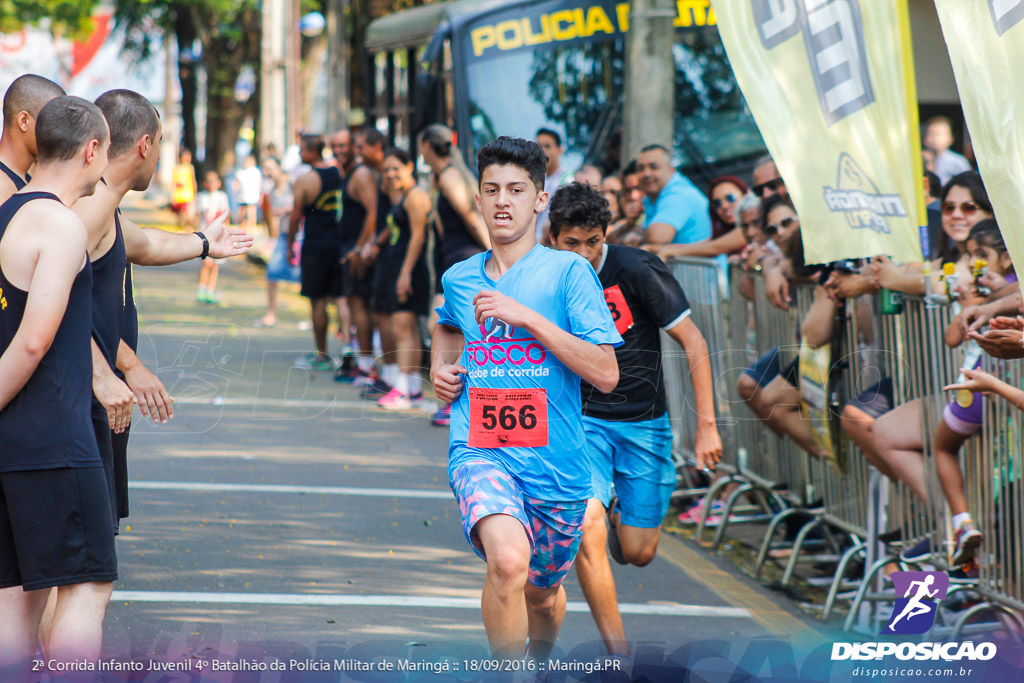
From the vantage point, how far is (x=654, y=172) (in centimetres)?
893

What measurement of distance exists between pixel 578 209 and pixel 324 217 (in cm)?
793

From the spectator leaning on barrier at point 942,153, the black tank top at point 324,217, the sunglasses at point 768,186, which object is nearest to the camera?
the sunglasses at point 768,186

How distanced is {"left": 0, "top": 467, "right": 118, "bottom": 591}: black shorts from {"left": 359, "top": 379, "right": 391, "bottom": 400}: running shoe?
24.3 ft

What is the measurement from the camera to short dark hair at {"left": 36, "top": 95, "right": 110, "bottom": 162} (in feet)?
12.4

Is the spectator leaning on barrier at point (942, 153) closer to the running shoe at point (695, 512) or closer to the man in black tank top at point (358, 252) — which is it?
the running shoe at point (695, 512)

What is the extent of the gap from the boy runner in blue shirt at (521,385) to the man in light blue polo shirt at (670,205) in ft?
14.8

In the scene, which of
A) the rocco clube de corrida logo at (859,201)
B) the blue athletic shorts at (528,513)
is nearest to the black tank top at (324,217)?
the rocco clube de corrida logo at (859,201)

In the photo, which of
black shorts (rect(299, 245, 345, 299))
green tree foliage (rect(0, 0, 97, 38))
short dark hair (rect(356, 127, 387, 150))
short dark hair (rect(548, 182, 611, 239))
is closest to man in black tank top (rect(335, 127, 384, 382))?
short dark hair (rect(356, 127, 387, 150))

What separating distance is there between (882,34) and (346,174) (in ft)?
26.6

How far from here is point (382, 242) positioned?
A: 454 inches

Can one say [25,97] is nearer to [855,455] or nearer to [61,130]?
[61,130]

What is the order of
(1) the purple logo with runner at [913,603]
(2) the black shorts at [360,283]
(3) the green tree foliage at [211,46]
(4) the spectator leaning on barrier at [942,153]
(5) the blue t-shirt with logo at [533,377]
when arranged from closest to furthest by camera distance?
(5) the blue t-shirt with logo at [533,377]
(1) the purple logo with runner at [913,603]
(4) the spectator leaning on barrier at [942,153]
(2) the black shorts at [360,283]
(3) the green tree foliage at [211,46]

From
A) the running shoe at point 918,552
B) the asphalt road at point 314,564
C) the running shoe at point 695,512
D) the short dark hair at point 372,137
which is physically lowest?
the running shoe at point 695,512

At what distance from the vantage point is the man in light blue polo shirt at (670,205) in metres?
8.78
